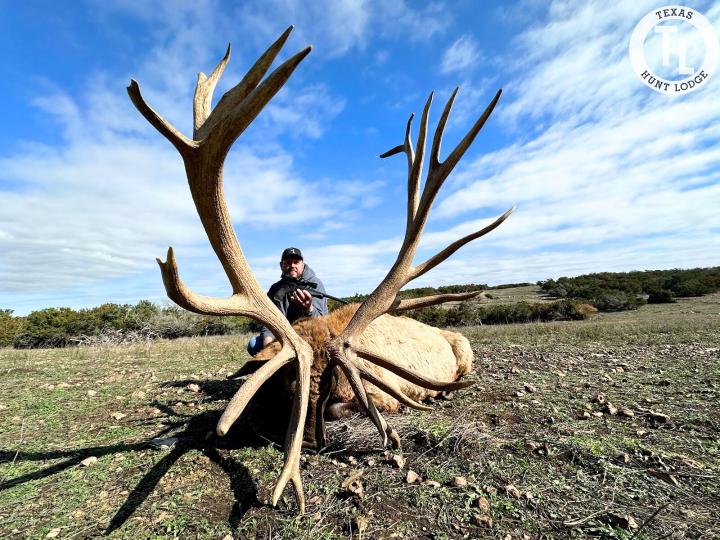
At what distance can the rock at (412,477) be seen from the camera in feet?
7.72

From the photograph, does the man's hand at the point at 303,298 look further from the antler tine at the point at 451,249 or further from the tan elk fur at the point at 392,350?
the antler tine at the point at 451,249

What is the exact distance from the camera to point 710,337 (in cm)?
798

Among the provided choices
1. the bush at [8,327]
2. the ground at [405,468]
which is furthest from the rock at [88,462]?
the bush at [8,327]

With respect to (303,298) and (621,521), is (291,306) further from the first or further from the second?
(621,521)

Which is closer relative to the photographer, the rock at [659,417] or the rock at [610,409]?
the rock at [659,417]

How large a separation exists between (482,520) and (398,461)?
2.30 feet

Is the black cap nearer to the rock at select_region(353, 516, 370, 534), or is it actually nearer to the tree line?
the rock at select_region(353, 516, 370, 534)

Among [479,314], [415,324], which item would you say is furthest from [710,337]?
[479,314]

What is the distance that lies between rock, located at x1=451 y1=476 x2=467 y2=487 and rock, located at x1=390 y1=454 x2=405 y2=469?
37 centimetres

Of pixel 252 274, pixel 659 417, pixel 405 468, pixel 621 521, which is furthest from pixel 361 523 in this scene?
pixel 659 417

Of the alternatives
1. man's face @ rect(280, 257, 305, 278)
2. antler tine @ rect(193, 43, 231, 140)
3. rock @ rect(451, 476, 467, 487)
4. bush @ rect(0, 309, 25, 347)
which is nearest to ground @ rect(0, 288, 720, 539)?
rock @ rect(451, 476, 467, 487)

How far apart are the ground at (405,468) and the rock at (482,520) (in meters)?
0.01

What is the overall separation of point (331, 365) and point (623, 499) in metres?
1.99

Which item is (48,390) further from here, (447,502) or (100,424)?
(447,502)
